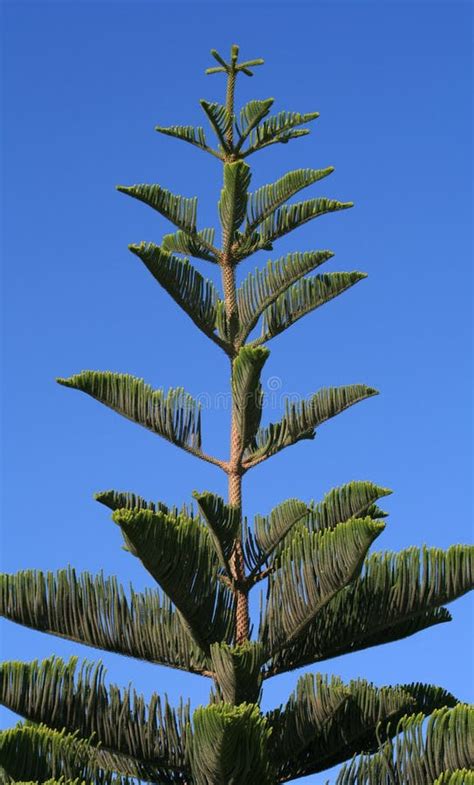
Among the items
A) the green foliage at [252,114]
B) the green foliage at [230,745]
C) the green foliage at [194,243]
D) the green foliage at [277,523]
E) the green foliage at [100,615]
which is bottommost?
the green foliage at [230,745]

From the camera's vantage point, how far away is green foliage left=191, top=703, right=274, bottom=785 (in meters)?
5.18

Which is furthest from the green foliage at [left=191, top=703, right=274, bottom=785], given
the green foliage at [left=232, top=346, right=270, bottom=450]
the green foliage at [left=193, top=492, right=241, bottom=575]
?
the green foliage at [left=232, top=346, right=270, bottom=450]

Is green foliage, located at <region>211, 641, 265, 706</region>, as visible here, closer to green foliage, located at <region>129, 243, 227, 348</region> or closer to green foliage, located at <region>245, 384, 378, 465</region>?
green foliage, located at <region>245, 384, 378, 465</region>

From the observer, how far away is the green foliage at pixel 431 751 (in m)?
5.77

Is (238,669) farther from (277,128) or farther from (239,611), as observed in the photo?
(277,128)

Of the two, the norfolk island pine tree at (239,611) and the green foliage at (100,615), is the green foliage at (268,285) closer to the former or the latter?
the norfolk island pine tree at (239,611)

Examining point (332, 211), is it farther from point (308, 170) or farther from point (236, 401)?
point (236, 401)

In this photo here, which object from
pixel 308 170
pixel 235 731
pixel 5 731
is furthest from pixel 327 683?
pixel 308 170

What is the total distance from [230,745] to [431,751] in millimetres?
1103

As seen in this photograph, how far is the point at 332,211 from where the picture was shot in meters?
7.33

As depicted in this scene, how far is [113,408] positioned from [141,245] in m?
0.92

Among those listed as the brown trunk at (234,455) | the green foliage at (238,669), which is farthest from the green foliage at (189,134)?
the green foliage at (238,669)

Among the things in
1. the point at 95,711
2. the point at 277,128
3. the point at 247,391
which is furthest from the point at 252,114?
the point at 95,711

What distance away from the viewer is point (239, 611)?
636cm
